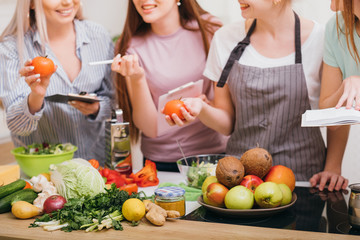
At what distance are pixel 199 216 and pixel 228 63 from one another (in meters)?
0.88

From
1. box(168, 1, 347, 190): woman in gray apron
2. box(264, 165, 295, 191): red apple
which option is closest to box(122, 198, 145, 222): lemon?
box(264, 165, 295, 191): red apple

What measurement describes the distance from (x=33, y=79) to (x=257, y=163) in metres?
1.18

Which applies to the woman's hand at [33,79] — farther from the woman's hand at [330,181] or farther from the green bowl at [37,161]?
the woman's hand at [330,181]

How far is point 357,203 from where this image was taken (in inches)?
57.3

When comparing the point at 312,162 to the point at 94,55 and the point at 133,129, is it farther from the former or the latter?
the point at 94,55

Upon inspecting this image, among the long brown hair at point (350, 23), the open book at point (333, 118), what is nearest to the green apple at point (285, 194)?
the open book at point (333, 118)

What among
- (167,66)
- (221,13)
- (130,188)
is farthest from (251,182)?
(221,13)

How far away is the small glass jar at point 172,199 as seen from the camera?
1615mm

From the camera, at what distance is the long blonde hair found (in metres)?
2.40

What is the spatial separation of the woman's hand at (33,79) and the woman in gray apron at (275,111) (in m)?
0.81

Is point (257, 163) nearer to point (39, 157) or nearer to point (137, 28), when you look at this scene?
Answer: point (39, 157)

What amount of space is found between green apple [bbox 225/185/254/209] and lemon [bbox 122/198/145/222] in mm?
316

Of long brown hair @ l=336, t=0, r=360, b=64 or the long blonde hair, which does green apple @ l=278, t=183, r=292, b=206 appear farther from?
the long blonde hair

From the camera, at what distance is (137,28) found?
2.61 m
